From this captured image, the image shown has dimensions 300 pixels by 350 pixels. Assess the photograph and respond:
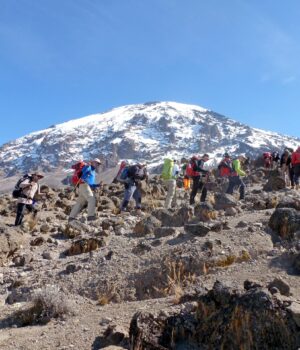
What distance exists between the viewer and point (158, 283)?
20.8ft

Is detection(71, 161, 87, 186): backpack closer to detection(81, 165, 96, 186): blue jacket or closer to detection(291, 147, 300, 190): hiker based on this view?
detection(81, 165, 96, 186): blue jacket

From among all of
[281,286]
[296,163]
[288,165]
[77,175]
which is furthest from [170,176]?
[281,286]

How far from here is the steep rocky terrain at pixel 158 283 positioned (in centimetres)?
406

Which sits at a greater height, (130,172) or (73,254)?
(130,172)

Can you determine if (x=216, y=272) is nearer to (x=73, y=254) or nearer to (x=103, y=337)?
(x=103, y=337)

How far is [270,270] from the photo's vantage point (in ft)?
18.8

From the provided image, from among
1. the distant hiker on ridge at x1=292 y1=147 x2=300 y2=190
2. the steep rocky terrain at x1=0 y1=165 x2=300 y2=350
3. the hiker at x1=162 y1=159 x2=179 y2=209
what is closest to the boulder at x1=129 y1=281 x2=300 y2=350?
the steep rocky terrain at x1=0 y1=165 x2=300 y2=350

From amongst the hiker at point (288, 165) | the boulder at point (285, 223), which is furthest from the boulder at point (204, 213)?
the hiker at point (288, 165)

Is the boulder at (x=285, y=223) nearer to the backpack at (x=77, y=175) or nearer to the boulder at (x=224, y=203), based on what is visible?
the boulder at (x=224, y=203)

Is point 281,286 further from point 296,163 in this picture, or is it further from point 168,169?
point 296,163

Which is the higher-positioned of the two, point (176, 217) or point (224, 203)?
point (224, 203)

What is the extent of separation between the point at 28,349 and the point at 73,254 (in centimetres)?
403

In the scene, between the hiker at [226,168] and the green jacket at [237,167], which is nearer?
the green jacket at [237,167]

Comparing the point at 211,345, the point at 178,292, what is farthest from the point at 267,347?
the point at 178,292
